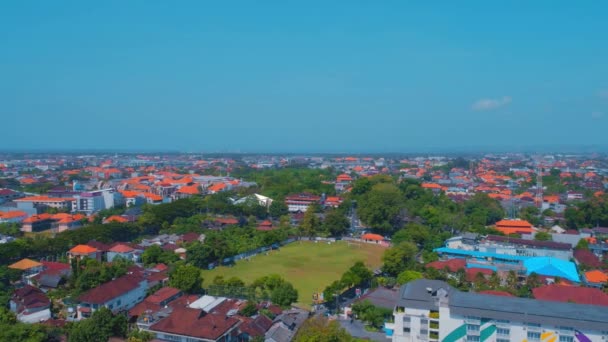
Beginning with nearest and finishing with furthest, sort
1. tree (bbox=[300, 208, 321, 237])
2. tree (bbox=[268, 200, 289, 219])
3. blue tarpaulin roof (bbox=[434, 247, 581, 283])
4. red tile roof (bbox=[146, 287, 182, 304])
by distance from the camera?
red tile roof (bbox=[146, 287, 182, 304])
blue tarpaulin roof (bbox=[434, 247, 581, 283])
tree (bbox=[300, 208, 321, 237])
tree (bbox=[268, 200, 289, 219])

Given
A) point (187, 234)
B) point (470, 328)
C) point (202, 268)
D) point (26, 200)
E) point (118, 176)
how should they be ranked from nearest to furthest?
1. point (470, 328)
2. point (202, 268)
3. point (187, 234)
4. point (26, 200)
5. point (118, 176)

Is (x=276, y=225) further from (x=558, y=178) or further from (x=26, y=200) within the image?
(x=558, y=178)

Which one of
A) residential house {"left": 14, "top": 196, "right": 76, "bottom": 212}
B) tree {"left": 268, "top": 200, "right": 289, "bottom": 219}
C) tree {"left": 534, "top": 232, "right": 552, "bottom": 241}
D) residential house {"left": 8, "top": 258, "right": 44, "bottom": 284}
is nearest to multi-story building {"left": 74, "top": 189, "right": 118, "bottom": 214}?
residential house {"left": 14, "top": 196, "right": 76, "bottom": 212}

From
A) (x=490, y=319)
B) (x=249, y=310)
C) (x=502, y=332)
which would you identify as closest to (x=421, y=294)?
(x=490, y=319)

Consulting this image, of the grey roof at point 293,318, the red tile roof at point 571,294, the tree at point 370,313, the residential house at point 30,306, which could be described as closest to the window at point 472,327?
the tree at point 370,313

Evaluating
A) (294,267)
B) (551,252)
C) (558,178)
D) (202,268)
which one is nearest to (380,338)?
(294,267)

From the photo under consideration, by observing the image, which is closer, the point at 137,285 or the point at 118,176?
the point at 137,285

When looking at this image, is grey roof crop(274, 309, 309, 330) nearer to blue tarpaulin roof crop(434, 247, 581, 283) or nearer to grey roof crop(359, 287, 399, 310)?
grey roof crop(359, 287, 399, 310)
